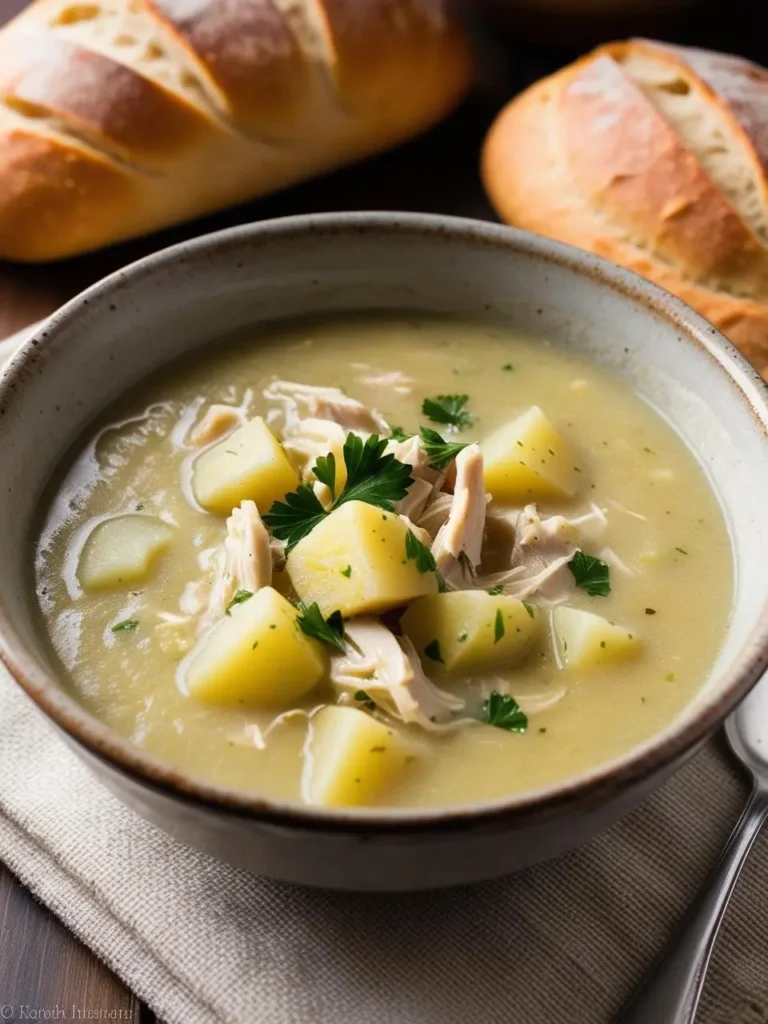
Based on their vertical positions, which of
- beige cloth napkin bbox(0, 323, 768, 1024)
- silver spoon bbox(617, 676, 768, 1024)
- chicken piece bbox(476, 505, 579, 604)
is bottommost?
silver spoon bbox(617, 676, 768, 1024)

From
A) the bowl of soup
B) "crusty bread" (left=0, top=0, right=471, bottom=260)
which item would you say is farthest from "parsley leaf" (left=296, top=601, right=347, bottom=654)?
"crusty bread" (left=0, top=0, right=471, bottom=260)

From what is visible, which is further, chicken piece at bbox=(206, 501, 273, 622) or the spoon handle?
chicken piece at bbox=(206, 501, 273, 622)

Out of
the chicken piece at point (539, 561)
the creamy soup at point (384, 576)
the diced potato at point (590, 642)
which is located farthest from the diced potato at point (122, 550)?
the diced potato at point (590, 642)

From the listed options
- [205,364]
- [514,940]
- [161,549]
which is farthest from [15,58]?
[514,940]

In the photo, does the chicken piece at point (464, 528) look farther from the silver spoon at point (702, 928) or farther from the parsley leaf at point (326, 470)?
the silver spoon at point (702, 928)

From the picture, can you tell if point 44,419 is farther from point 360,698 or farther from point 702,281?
point 702,281

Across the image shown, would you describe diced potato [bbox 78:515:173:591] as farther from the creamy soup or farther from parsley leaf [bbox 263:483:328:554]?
parsley leaf [bbox 263:483:328:554]
